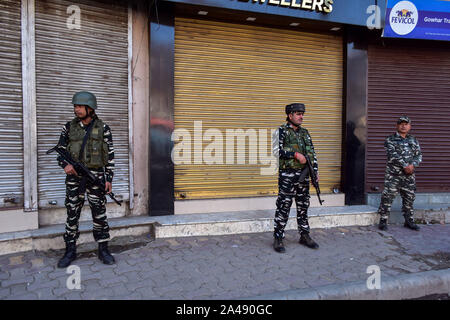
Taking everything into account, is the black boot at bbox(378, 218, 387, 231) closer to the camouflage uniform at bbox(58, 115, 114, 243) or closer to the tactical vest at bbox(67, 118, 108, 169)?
the camouflage uniform at bbox(58, 115, 114, 243)

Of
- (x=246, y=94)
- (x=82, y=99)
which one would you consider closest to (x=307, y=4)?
(x=246, y=94)

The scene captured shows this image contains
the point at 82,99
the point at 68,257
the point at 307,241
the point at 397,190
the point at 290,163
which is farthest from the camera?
the point at 397,190

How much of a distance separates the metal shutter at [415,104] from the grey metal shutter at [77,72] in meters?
5.20

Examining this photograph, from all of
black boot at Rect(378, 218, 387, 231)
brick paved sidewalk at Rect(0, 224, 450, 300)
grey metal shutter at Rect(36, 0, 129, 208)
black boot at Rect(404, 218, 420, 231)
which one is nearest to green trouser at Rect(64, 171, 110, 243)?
brick paved sidewalk at Rect(0, 224, 450, 300)

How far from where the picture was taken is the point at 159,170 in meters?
5.46

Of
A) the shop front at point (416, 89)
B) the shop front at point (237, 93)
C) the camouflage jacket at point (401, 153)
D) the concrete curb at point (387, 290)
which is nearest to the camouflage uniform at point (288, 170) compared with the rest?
the concrete curb at point (387, 290)

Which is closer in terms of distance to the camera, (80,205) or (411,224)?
(80,205)

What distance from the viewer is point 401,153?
216 inches

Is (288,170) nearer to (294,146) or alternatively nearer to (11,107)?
(294,146)

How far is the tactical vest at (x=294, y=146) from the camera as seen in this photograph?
4405mm

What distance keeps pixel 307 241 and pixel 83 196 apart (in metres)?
3.28

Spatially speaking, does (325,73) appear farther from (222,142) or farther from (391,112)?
(222,142)

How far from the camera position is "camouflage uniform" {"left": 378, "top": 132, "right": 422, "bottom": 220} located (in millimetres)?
5512

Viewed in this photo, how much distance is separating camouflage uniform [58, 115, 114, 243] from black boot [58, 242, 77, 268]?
0.08 metres
